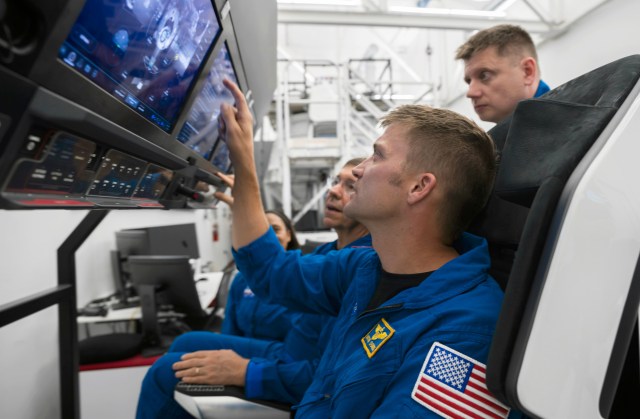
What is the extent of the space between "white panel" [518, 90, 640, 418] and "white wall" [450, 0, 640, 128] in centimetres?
359

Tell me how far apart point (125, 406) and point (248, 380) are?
1.40 metres

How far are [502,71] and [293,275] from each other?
144 centimetres

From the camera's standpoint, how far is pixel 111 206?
97 cm

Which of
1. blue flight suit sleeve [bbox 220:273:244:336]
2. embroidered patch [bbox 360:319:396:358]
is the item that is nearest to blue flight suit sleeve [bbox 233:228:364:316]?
embroidered patch [bbox 360:319:396:358]

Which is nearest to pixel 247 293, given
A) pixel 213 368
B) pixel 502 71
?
pixel 213 368

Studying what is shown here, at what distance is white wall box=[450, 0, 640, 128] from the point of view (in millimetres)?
3434

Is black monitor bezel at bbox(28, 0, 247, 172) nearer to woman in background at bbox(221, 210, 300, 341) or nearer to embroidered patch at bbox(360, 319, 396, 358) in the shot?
embroidered patch at bbox(360, 319, 396, 358)

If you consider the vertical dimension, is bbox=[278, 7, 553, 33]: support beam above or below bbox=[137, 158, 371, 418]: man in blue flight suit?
above

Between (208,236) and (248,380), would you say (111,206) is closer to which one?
(248,380)

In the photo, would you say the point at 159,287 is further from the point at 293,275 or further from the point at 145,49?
the point at 145,49

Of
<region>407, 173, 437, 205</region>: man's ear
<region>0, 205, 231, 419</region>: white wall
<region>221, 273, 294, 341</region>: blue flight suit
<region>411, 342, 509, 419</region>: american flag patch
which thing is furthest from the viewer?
<region>221, 273, 294, 341</region>: blue flight suit

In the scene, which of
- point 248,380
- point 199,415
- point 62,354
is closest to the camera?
point 199,415

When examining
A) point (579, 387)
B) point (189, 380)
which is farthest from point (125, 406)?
point (579, 387)

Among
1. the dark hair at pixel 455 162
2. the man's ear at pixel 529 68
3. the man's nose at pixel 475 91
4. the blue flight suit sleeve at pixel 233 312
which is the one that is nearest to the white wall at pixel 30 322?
the blue flight suit sleeve at pixel 233 312
